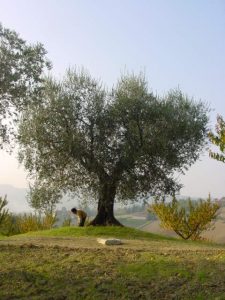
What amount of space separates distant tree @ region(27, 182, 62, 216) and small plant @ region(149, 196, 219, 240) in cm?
748

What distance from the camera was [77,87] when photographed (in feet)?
108

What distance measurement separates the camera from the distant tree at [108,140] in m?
31.7

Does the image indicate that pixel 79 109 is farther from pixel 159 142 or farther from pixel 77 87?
pixel 159 142

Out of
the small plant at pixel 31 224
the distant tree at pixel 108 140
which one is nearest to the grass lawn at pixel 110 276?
the distant tree at pixel 108 140

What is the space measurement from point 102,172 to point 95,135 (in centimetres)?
272

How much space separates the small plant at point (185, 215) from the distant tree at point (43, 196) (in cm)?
748

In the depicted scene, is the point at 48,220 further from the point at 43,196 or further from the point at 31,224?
the point at 43,196

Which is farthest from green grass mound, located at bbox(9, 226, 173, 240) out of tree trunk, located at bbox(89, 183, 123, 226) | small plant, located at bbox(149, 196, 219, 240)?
small plant, located at bbox(149, 196, 219, 240)

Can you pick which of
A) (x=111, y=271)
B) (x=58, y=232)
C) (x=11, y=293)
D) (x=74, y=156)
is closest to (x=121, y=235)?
(x=58, y=232)

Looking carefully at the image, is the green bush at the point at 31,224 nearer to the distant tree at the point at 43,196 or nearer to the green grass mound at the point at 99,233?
the distant tree at the point at 43,196

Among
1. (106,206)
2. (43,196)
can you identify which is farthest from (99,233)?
(43,196)

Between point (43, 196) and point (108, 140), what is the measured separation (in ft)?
21.8

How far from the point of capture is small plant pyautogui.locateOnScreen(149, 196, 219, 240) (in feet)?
110

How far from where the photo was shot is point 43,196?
33656mm
